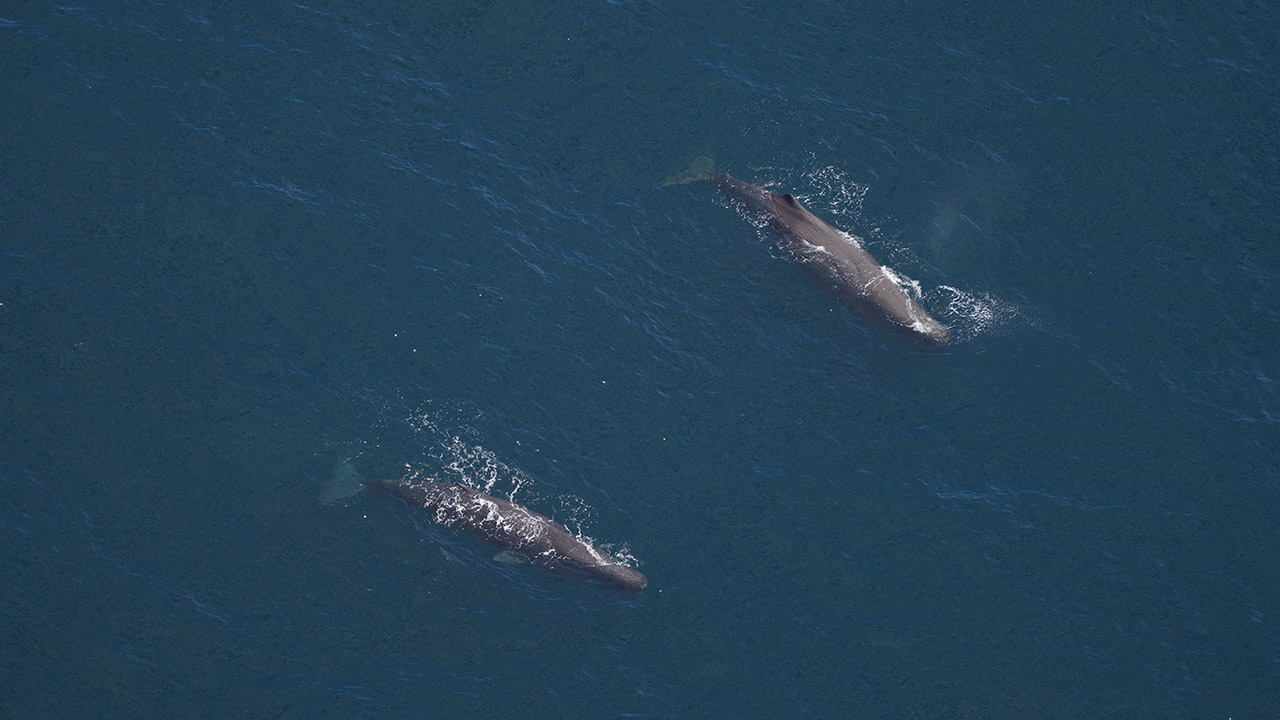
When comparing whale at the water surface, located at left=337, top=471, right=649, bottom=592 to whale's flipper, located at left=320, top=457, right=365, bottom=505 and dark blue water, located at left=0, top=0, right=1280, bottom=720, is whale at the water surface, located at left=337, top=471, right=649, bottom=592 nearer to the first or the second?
whale's flipper, located at left=320, top=457, right=365, bottom=505

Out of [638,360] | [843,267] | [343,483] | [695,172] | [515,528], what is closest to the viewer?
[515,528]

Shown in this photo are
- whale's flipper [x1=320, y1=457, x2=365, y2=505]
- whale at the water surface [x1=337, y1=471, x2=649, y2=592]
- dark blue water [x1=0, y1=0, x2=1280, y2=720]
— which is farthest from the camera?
whale's flipper [x1=320, y1=457, x2=365, y2=505]

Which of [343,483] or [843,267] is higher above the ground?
[843,267]

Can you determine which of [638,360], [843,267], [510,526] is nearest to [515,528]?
[510,526]

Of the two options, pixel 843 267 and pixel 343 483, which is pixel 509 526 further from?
pixel 843 267

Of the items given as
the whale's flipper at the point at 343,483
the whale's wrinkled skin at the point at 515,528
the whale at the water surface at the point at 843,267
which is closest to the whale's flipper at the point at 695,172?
the whale at the water surface at the point at 843,267

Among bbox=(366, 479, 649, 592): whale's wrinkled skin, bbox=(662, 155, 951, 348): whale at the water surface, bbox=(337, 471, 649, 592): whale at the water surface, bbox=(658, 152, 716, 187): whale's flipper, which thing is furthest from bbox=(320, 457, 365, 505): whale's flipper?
bbox=(662, 155, 951, 348): whale at the water surface

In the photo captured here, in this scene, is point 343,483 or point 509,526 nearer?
point 509,526
